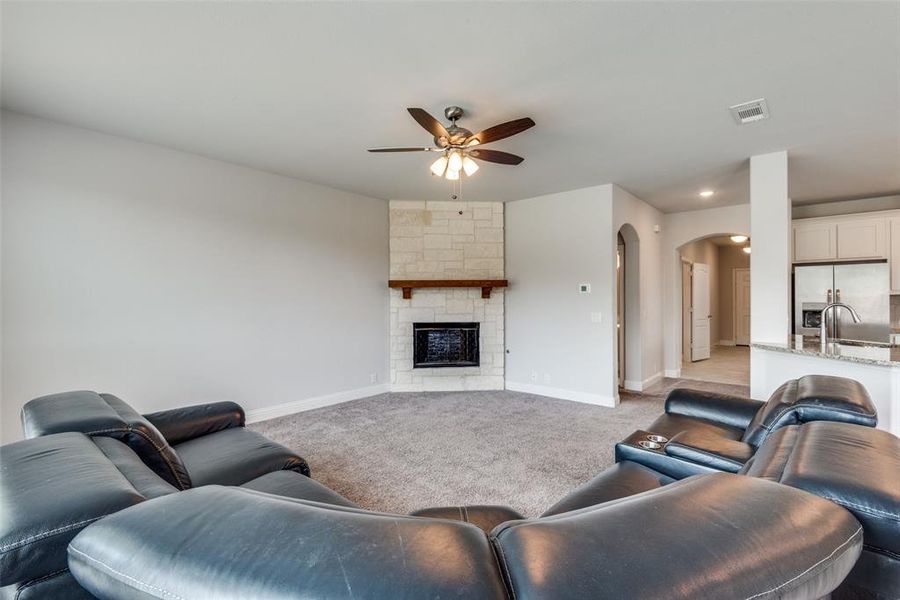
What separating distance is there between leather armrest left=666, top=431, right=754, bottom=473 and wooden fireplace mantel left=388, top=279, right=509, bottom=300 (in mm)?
3463

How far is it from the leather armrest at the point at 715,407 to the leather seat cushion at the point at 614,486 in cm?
90

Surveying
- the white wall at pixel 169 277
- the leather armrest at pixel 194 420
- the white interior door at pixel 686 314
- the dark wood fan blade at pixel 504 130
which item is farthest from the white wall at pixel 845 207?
the leather armrest at pixel 194 420

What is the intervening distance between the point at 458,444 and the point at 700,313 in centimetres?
667

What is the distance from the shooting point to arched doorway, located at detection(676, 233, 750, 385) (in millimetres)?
6594

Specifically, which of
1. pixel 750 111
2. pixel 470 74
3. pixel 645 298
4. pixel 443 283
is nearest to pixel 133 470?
pixel 470 74

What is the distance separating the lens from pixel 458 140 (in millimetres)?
2738

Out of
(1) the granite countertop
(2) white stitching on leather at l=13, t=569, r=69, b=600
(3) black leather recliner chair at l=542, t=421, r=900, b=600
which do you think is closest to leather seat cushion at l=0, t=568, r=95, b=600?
(2) white stitching on leather at l=13, t=569, r=69, b=600

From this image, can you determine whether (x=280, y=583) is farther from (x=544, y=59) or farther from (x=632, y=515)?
(x=544, y=59)

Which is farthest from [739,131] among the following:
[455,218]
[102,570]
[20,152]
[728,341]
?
[728,341]

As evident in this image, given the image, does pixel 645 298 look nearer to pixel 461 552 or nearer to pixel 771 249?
pixel 771 249

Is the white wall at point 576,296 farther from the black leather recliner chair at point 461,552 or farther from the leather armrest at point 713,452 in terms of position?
the black leather recliner chair at point 461,552

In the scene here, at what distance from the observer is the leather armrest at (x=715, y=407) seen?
2.35 m

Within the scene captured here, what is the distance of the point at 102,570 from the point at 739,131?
13.8 ft

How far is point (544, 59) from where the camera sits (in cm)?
214
